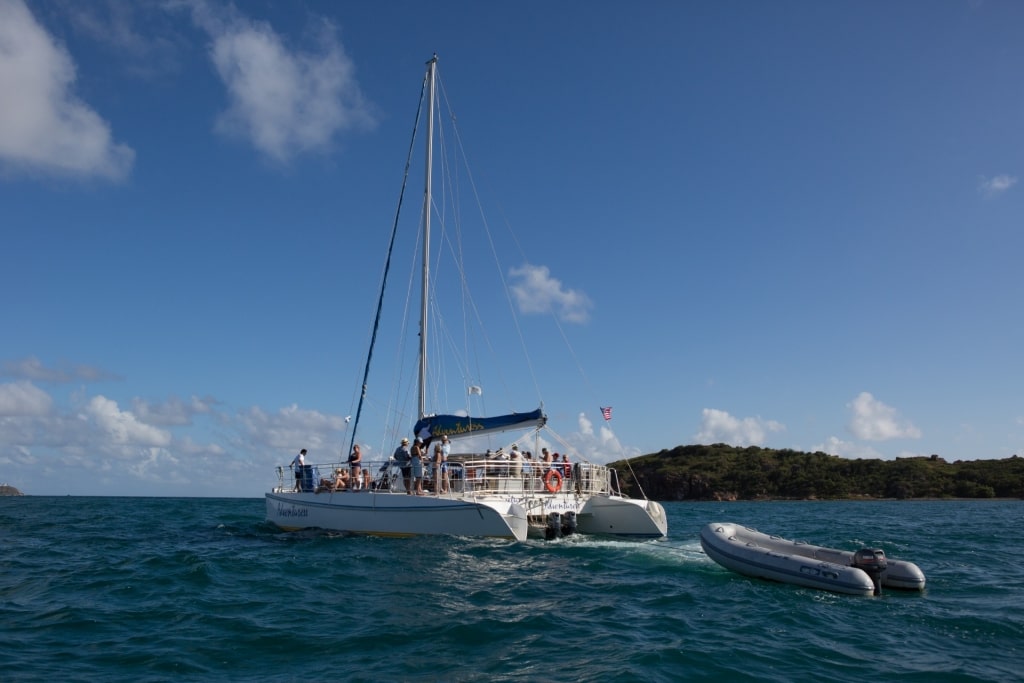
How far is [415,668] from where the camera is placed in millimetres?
7301

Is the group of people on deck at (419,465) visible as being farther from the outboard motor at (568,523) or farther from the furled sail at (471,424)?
the outboard motor at (568,523)

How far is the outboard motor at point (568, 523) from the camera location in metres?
17.5

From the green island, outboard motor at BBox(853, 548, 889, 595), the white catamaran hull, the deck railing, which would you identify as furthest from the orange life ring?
the green island

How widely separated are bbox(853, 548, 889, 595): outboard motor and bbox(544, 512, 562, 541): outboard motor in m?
7.37

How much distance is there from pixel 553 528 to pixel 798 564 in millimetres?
6744

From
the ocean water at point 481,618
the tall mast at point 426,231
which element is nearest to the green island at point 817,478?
the tall mast at point 426,231

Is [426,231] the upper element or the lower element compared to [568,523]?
upper

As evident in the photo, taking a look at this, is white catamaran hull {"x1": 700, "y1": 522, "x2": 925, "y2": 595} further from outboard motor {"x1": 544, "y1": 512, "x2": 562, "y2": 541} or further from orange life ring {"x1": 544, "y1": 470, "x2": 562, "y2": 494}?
orange life ring {"x1": 544, "y1": 470, "x2": 562, "y2": 494}

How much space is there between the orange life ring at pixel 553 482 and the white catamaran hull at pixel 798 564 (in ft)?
Result: 16.9

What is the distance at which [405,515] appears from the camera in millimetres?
17078

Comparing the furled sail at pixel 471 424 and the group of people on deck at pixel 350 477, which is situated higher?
the furled sail at pixel 471 424

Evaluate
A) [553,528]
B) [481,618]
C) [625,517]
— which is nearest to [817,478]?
[625,517]

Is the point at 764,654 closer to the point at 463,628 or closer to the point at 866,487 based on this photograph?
the point at 463,628

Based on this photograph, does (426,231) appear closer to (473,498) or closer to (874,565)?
(473,498)
